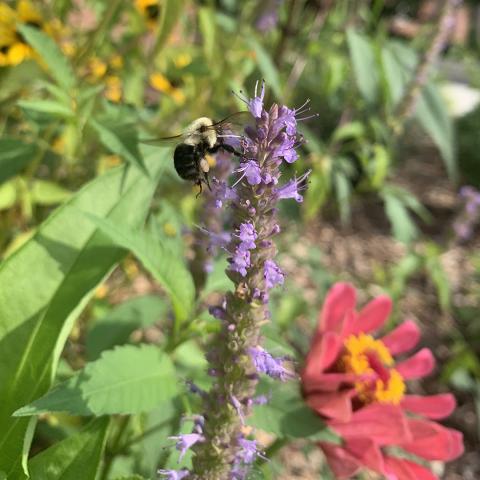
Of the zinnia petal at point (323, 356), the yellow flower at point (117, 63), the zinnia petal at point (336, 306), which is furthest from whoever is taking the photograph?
the yellow flower at point (117, 63)

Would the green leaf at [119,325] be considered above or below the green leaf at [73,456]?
above

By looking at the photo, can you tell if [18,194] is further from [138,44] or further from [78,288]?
[78,288]

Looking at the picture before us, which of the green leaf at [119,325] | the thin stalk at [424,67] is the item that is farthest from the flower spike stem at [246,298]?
the thin stalk at [424,67]

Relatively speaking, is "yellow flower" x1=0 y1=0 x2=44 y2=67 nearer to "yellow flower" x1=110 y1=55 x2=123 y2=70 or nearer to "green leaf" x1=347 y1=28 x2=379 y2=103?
"yellow flower" x1=110 y1=55 x2=123 y2=70

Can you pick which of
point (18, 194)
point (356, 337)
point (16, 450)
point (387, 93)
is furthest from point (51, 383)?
point (387, 93)

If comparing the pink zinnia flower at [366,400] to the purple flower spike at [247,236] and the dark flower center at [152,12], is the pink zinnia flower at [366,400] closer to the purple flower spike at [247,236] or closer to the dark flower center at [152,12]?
the purple flower spike at [247,236]

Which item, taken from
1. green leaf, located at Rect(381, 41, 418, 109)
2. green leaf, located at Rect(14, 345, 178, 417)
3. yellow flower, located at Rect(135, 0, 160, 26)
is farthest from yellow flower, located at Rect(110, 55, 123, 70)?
green leaf, located at Rect(14, 345, 178, 417)
